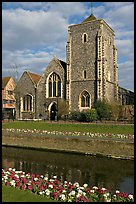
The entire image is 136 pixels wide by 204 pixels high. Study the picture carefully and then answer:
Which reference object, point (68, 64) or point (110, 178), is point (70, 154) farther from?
point (68, 64)

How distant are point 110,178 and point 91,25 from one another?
1254 inches

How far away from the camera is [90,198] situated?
786 centimetres

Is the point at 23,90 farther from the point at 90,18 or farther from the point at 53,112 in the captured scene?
the point at 90,18

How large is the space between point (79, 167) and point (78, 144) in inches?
189

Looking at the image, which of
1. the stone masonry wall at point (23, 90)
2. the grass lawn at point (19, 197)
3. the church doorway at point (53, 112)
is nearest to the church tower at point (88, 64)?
the church doorway at point (53, 112)

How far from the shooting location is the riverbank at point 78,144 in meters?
18.1

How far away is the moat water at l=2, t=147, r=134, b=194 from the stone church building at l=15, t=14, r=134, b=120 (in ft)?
63.5

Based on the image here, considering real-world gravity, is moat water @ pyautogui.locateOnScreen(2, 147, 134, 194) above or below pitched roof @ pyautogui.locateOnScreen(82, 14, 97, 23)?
below

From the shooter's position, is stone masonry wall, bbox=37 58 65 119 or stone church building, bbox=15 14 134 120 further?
stone masonry wall, bbox=37 58 65 119

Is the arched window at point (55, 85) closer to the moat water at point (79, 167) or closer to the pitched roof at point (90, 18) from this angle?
the pitched roof at point (90, 18)

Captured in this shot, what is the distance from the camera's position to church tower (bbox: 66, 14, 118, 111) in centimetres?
3747

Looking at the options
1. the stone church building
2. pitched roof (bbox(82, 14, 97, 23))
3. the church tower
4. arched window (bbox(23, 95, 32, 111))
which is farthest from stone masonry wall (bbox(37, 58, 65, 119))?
pitched roof (bbox(82, 14, 97, 23))

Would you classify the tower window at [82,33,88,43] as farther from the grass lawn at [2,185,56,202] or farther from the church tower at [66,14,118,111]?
the grass lawn at [2,185,56,202]

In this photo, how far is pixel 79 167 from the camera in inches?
615
